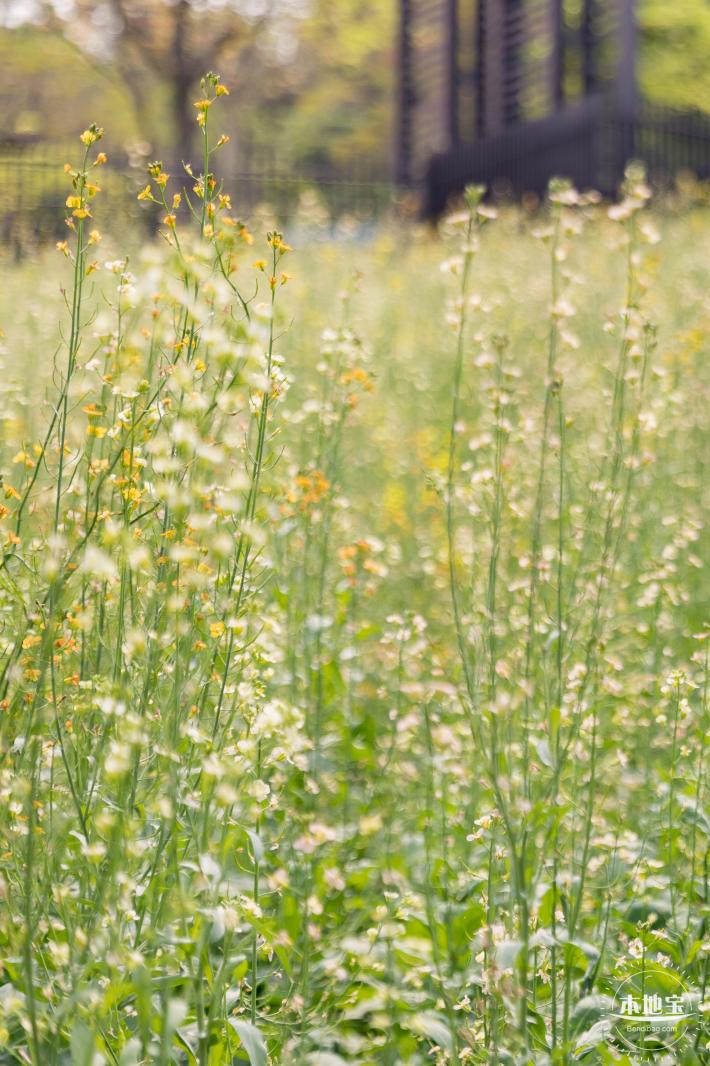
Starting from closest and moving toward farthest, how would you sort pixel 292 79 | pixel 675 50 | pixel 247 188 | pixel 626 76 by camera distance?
pixel 626 76 < pixel 247 188 < pixel 675 50 < pixel 292 79

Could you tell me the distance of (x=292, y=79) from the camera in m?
31.8

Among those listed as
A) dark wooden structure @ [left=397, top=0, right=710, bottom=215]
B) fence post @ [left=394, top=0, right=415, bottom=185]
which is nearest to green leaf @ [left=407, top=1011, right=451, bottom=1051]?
dark wooden structure @ [left=397, top=0, right=710, bottom=215]

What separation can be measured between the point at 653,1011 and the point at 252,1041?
67 centimetres

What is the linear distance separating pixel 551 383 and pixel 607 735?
4.32ft

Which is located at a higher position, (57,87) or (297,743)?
(57,87)

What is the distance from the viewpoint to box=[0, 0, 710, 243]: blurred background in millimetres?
15805

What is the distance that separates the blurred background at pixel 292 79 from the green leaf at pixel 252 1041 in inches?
184

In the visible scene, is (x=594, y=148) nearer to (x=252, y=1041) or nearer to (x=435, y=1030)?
(x=435, y=1030)

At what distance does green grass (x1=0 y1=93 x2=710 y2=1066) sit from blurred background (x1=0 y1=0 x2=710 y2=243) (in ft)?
12.3

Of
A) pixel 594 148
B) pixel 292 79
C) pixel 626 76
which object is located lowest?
pixel 594 148

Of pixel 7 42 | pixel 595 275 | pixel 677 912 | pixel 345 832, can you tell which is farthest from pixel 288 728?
pixel 7 42

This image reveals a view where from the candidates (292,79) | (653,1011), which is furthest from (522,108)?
(292,79)

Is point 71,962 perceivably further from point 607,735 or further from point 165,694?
point 607,735

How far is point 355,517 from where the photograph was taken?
4.10 m
